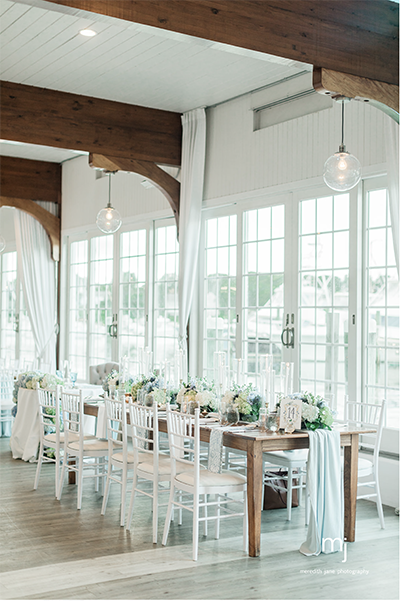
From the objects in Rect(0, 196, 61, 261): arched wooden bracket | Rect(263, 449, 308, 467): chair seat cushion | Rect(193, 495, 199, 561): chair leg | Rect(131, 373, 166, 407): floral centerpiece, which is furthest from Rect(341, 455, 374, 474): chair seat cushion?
Rect(0, 196, 61, 261): arched wooden bracket

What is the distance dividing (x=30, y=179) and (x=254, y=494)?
8.25m

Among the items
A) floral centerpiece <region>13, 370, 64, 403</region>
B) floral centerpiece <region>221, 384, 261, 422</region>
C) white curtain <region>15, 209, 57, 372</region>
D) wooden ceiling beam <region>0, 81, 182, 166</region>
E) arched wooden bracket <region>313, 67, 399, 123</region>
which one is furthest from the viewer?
white curtain <region>15, 209, 57, 372</region>

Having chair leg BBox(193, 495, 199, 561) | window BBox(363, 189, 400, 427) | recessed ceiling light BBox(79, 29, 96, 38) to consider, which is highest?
recessed ceiling light BBox(79, 29, 96, 38)

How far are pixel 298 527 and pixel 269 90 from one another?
448cm

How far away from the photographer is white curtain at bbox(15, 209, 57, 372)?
11891mm

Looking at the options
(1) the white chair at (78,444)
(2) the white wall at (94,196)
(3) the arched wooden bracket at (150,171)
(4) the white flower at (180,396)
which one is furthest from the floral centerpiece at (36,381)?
(2) the white wall at (94,196)

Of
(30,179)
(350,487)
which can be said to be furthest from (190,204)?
(350,487)

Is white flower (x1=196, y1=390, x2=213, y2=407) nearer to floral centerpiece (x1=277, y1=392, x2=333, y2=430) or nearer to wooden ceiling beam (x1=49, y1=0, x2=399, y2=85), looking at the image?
floral centerpiece (x1=277, y1=392, x2=333, y2=430)

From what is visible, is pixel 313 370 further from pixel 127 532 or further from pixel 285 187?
pixel 127 532

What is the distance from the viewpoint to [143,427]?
5.23 metres

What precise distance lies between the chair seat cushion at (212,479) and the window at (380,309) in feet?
6.53

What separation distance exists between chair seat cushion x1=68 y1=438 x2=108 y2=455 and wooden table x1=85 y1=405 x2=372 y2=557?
125 centimetres

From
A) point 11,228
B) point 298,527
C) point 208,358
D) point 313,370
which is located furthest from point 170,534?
point 11,228

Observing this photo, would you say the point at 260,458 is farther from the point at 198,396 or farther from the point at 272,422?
the point at 198,396
